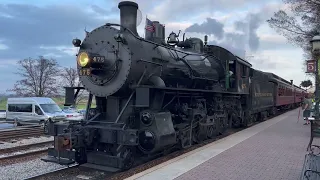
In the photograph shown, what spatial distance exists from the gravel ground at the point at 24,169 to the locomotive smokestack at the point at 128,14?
4.21m

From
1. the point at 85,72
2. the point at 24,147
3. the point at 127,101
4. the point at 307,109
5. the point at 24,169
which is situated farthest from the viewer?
the point at 307,109

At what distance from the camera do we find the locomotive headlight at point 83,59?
7427 mm

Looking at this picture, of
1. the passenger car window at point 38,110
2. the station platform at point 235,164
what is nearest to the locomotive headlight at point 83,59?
the station platform at point 235,164

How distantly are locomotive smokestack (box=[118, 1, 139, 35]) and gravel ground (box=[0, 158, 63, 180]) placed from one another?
4.21 meters

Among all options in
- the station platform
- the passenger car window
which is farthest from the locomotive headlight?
the passenger car window

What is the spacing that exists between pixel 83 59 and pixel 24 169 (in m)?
3.35

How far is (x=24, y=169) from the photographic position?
320 inches

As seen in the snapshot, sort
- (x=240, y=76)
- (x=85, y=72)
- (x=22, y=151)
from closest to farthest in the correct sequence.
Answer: (x=85, y=72) < (x=22, y=151) < (x=240, y=76)

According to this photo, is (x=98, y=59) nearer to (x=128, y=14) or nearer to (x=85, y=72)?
(x=85, y=72)

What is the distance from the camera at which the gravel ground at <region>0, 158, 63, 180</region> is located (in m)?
7.45

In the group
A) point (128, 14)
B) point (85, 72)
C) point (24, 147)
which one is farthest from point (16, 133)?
point (128, 14)

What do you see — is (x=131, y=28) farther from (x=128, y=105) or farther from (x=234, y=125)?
(x=234, y=125)

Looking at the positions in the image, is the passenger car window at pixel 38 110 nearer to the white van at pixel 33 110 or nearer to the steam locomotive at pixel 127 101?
the white van at pixel 33 110

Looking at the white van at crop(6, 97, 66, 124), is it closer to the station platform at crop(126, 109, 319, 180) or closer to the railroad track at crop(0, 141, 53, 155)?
the railroad track at crop(0, 141, 53, 155)
